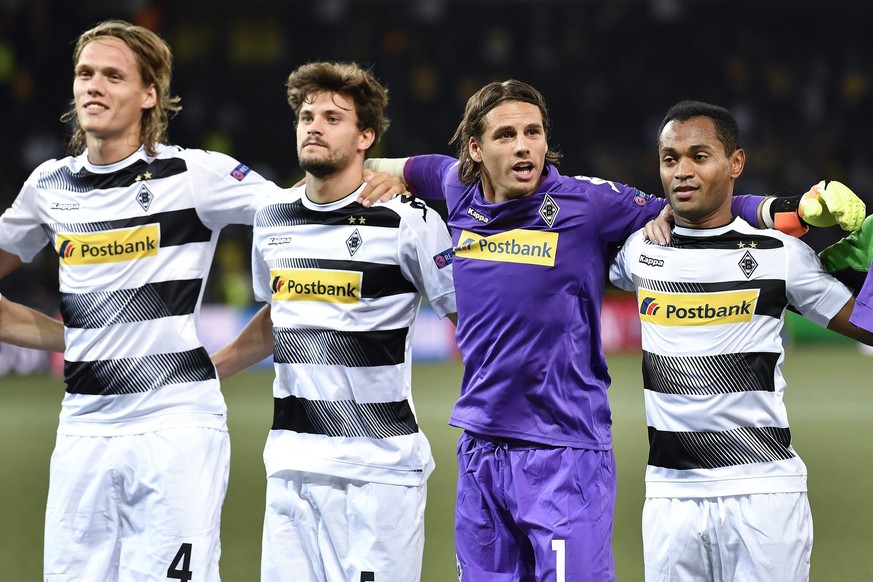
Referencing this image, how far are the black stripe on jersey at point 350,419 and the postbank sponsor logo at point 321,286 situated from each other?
40 centimetres

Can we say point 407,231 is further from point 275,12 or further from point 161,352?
point 275,12

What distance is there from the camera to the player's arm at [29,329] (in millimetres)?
4992

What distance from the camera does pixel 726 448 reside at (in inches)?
161

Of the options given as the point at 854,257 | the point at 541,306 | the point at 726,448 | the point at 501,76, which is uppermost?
the point at 501,76

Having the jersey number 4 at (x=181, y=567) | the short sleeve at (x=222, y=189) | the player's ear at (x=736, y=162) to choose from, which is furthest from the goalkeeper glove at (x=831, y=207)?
the jersey number 4 at (x=181, y=567)

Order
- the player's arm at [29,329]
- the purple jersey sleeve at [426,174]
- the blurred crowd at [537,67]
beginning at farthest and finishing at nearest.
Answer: the blurred crowd at [537,67], the player's arm at [29,329], the purple jersey sleeve at [426,174]

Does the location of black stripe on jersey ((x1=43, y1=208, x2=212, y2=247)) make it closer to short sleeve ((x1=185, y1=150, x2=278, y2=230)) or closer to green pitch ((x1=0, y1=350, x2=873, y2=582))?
short sleeve ((x1=185, y1=150, x2=278, y2=230))

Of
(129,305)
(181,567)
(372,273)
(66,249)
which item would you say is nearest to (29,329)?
(66,249)

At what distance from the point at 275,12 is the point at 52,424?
1358cm

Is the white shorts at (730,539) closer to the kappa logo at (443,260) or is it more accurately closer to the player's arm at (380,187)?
the kappa logo at (443,260)

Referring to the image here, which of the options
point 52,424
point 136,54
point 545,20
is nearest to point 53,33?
point 545,20

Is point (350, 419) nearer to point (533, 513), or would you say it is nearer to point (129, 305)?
point (533, 513)

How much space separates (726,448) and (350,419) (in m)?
1.42

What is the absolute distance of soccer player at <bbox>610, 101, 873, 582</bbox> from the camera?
4.08 m
